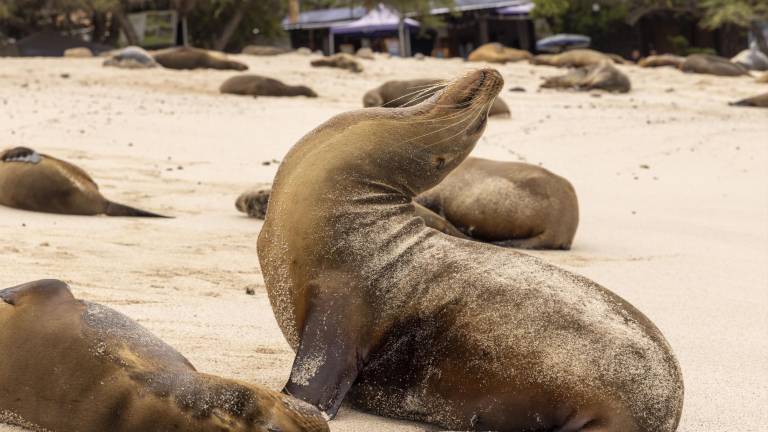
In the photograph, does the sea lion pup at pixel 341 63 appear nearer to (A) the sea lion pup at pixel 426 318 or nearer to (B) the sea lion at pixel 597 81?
(B) the sea lion at pixel 597 81

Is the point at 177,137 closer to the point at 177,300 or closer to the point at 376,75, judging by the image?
the point at 177,300

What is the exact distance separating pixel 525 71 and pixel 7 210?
1633 centimetres

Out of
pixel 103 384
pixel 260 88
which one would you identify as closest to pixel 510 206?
pixel 103 384

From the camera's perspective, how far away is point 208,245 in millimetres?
6375

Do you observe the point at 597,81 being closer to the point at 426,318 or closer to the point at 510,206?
the point at 510,206

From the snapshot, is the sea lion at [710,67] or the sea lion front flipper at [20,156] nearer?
the sea lion front flipper at [20,156]

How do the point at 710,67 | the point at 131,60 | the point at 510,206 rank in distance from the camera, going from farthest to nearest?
1. the point at 710,67
2. the point at 131,60
3. the point at 510,206

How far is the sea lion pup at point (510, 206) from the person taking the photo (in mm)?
7223

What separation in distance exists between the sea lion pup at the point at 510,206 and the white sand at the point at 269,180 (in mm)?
249

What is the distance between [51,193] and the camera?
7.28 metres

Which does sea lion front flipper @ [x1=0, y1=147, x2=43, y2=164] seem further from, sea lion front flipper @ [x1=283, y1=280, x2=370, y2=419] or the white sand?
sea lion front flipper @ [x1=283, y1=280, x2=370, y2=419]

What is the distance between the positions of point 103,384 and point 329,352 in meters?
0.73

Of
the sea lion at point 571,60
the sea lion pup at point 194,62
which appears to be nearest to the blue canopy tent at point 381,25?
the sea lion at point 571,60

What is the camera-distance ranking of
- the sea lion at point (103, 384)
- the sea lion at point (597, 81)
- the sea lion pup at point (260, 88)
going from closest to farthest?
the sea lion at point (103, 384) → the sea lion pup at point (260, 88) → the sea lion at point (597, 81)
